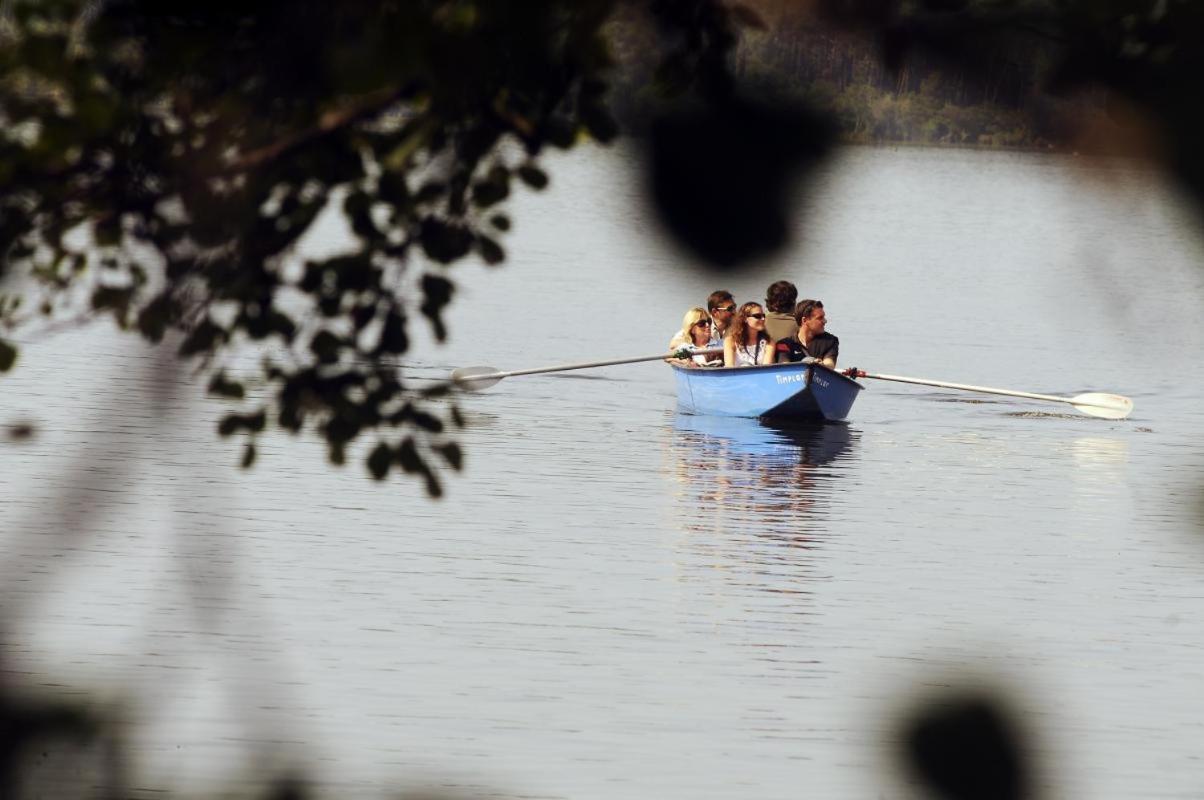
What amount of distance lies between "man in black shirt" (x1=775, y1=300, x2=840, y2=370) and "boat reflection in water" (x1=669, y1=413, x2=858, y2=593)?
0.97m

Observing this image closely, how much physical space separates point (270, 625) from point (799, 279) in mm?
10200

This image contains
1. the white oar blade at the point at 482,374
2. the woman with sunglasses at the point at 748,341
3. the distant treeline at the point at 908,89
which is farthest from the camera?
the white oar blade at the point at 482,374

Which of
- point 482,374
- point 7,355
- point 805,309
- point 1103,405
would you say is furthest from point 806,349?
point 7,355

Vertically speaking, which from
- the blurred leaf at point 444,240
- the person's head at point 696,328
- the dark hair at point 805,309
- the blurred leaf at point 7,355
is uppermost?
the dark hair at point 805,309

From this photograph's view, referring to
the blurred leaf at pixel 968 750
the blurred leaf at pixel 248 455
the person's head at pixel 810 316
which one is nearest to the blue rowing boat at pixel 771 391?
the person's head at pixel 810 316

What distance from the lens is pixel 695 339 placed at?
866 inches

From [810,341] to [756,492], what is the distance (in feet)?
12.2

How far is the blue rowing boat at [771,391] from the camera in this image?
2142cm

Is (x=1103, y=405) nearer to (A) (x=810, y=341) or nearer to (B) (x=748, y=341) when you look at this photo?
(A) (x=810, y=341)

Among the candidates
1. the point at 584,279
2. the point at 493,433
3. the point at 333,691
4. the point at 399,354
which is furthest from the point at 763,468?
the point at 584,279

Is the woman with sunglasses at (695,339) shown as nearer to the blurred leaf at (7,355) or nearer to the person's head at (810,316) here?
the person's head at (810,316)

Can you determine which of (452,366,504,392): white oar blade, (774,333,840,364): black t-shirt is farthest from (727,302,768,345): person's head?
(452,366,504,392): white oar blade

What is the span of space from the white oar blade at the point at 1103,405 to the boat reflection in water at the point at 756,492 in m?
2.95

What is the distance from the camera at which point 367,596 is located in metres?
13.3
